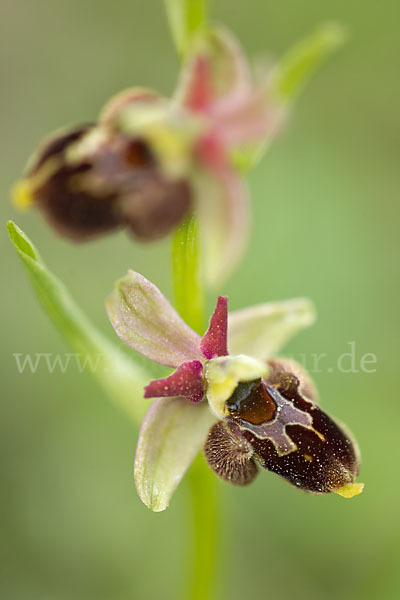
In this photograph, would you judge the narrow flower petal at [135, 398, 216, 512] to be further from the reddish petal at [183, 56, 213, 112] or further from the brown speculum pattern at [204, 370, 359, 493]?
the reddish petal at [183, 56, 213, 112]

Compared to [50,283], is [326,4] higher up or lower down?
higher up

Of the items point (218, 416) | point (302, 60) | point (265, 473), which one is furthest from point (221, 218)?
point (265, 473)

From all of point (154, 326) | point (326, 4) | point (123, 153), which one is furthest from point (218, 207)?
point (326, 4)

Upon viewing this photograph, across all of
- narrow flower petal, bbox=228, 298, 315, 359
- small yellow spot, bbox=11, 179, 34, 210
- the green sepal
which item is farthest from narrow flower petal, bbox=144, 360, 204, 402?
small yellow spot, bbox=11, 179, 34, 210

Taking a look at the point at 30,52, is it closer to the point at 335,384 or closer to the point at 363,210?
the point at 363,210

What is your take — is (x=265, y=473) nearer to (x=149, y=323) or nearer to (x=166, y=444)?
(x=166, y=444)

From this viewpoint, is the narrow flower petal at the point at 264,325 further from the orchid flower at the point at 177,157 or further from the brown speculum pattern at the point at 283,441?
the orchid flower at the point at 177,157
